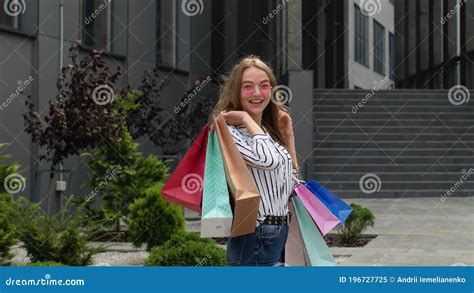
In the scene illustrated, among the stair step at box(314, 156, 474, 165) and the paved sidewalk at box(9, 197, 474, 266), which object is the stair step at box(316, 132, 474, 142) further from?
the paved sidewalk at box(9, 197, 474, 266)

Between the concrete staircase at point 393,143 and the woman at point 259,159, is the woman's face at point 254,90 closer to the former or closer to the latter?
the woman at point 259,159

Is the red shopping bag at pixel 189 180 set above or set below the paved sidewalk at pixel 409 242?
above

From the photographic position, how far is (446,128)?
26.3 metres

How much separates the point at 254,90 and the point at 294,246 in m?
0.71

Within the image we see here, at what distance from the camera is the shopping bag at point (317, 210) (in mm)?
3773

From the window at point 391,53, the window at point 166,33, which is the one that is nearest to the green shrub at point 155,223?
the window at point 166,33

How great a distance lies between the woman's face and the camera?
12.2 ft

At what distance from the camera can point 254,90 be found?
3.71 m

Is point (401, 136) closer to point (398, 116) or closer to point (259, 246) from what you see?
point (398, 116)

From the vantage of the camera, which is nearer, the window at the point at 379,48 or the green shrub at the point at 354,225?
the green shrub at the point at 354,225

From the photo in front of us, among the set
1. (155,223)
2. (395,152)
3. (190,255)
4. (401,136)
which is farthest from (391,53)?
(190,255)

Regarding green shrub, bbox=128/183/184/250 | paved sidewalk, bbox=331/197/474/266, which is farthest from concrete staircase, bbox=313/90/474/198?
green shrub, bbox=128/183/184/250

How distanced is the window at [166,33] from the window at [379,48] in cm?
3047
